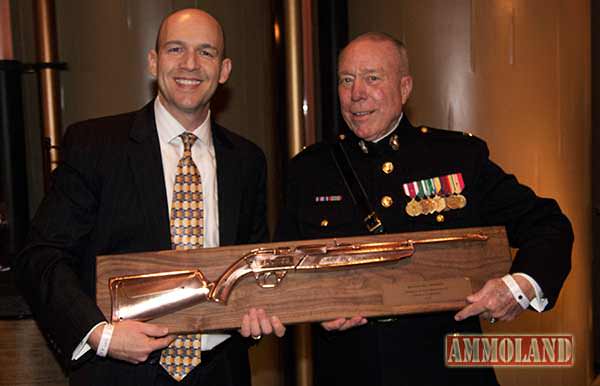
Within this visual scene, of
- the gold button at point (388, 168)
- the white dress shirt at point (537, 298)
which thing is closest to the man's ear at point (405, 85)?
the gold button at point (388, 168)

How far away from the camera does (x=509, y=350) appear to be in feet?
9.44

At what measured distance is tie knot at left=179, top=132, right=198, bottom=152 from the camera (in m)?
2.22

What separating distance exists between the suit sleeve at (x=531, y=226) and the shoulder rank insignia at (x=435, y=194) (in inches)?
3.2

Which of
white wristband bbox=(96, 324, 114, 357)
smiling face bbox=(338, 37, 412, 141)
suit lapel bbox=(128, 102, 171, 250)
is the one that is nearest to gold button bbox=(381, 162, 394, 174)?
smiling face bbox=(338, 37, 412, 141)

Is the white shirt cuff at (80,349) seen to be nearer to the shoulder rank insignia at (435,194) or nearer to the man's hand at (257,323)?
the man's hand at (257,323)

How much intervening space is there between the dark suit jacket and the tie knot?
0.27ft

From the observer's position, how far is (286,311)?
1992 mm

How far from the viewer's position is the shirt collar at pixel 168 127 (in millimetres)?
2242

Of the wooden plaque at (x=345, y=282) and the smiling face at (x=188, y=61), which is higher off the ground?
the smiling face at (x=188, y=61)

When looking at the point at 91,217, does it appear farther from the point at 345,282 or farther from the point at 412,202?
the point at 412,202

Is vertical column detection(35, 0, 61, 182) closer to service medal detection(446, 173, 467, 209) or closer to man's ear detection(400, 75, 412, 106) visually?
man's ear detection(400, 75, 412, 106)

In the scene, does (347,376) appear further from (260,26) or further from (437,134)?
(260,26)

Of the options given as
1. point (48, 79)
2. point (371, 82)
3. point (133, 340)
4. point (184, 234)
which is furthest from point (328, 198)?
point (48, 79)

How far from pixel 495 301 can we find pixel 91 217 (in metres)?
1.16
